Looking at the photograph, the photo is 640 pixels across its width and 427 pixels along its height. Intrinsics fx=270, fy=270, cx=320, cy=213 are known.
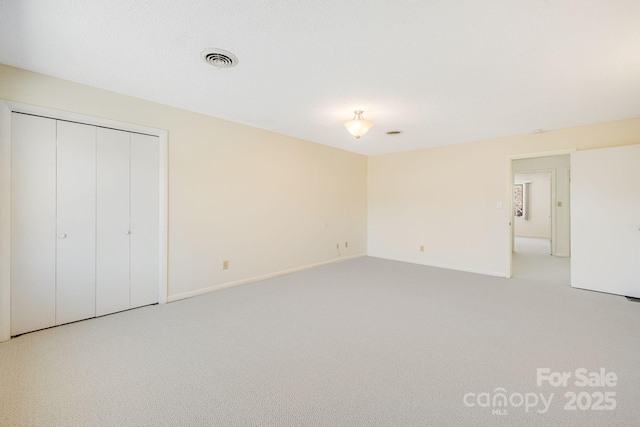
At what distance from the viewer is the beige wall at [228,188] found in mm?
2848

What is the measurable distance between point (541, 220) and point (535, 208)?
0.46 metres

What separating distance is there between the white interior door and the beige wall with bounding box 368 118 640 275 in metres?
0.34

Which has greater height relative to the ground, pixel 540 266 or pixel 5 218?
pixel 5 218

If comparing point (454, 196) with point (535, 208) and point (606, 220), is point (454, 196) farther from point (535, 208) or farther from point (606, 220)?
point (535, 208)

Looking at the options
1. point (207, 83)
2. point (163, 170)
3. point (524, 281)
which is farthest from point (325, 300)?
point (524, 281)

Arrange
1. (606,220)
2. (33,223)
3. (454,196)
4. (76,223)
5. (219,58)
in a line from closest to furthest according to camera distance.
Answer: (219,58) < (33,223) < (76,223) < (606,220) < (454,196)

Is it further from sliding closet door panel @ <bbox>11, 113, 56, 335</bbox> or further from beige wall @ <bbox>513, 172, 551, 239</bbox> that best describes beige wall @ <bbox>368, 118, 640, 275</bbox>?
beige wall @ <bbox>513, 172, 551, 239</bbox>

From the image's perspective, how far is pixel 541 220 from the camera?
9562 mm

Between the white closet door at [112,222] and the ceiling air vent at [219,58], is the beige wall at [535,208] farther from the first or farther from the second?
the white closet door at [112,222]

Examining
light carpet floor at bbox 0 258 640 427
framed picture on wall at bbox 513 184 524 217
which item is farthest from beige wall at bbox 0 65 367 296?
framed picture on wall at bbox 513 184 524 217

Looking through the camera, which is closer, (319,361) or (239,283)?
(319,361)

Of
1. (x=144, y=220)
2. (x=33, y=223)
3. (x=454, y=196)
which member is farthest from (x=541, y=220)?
(x=33, y=223)

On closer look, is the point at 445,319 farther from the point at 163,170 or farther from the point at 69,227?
the point at 69,227

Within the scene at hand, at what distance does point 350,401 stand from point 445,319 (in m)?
1.65
